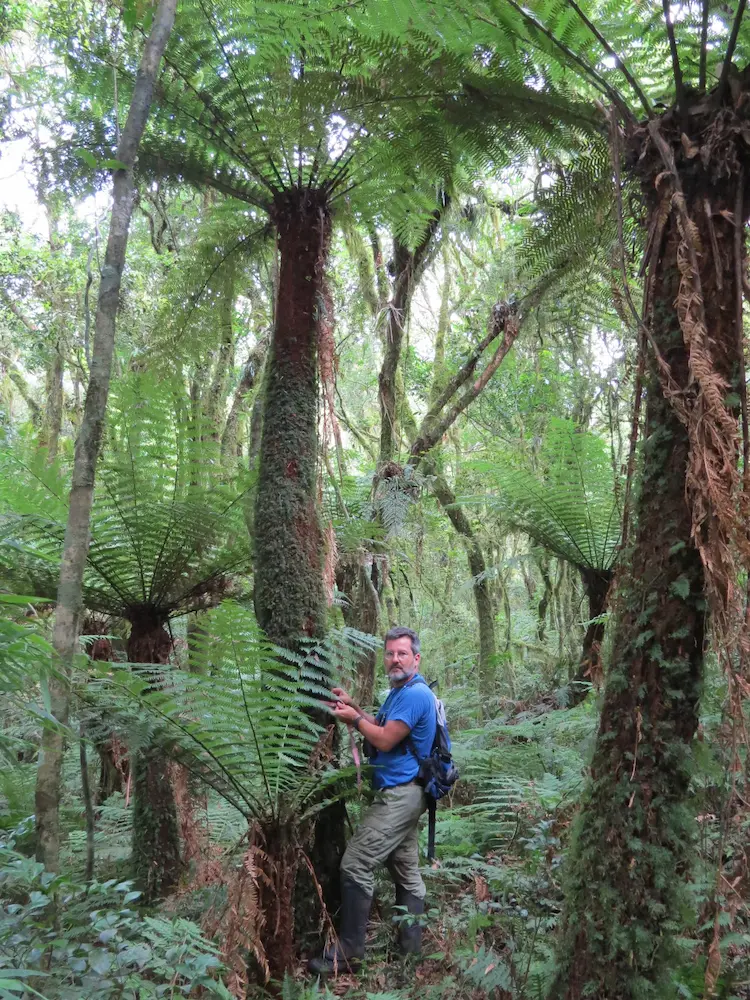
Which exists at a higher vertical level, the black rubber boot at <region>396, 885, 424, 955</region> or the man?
the man

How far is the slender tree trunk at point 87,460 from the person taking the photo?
6.68ft

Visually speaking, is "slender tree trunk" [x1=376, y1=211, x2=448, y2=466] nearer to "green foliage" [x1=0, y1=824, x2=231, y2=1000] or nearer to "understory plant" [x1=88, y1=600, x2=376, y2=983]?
"understory plant" [x1=88, y1=600, x2=376, y2=983]

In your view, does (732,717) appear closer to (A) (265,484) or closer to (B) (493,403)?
(A) (265,484)

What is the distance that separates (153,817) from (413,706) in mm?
1509

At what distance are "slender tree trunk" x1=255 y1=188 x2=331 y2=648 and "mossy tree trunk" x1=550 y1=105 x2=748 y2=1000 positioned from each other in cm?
137

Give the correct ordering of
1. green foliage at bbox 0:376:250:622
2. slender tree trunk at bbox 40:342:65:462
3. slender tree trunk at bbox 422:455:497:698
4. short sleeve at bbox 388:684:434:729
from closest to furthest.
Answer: short sleeve at bbox 388:684:434:729, green foliage at bbox 0:376:250:622, slender tree trunk at bbox 422:455:497:698, slender tree trunk at bbox 40:342:65:462

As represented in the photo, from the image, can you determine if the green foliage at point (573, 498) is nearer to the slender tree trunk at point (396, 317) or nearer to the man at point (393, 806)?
the slender tree trunk at point (396, 317)

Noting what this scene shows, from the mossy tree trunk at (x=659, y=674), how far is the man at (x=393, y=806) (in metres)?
1.13

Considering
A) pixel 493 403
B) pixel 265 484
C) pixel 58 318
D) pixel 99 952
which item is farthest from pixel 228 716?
pixel 58 318

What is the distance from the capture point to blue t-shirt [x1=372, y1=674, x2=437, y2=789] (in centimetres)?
304

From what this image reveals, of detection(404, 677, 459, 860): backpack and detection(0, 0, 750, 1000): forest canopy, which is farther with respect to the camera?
detection(404, 677, 459, 860): backpack

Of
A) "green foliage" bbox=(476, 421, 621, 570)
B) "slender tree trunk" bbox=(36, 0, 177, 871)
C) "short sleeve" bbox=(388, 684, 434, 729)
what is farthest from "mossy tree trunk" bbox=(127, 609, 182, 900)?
"green foliage" bbox=(476, 421, 621, 570)

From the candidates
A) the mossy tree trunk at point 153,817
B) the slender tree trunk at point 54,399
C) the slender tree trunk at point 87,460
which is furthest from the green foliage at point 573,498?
the slender tree trunk at point 54,399

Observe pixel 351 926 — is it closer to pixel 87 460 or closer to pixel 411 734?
pixel 411 734
